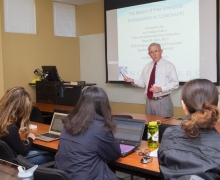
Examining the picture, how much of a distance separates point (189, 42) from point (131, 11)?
51.4 inches

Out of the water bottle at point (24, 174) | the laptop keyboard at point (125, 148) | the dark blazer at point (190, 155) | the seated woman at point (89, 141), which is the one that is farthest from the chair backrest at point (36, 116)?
the dark blazer at point (190, 155)

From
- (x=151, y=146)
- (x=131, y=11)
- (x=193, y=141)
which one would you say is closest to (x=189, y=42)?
(x=131, y=11)

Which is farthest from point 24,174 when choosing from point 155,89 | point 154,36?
point 154,36

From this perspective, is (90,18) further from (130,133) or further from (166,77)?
(130,133)

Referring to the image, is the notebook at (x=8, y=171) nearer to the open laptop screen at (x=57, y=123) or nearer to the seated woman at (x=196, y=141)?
the seated woman at (x=196, y=141)

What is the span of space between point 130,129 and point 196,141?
107 centimetres

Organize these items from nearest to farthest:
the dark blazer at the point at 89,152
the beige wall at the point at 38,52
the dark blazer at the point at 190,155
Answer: the dark blazer at the point at 190,155 < the dark blazer at the point at 89,152 < the beige wall at the point at 38,52

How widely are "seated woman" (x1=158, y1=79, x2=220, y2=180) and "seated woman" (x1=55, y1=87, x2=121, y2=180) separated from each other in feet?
1.81

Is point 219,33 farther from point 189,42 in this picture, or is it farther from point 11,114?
point 11,114

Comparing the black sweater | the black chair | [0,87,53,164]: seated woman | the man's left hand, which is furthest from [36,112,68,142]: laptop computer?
the man's left hand

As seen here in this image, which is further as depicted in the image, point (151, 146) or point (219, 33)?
point (219, 33)

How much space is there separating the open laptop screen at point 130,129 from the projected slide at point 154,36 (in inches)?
99.1

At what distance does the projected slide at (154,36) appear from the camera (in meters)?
4.55

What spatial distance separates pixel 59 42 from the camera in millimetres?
6023
